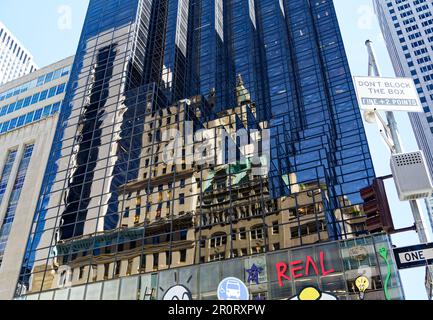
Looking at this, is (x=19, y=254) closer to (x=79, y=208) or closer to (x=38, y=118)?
(x=79, y=208)

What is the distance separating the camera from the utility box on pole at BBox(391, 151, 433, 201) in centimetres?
906

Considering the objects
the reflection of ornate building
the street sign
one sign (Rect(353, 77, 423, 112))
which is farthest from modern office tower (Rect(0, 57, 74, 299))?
the street sign

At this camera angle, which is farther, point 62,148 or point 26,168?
point 26,168

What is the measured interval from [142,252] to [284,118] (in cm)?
2701

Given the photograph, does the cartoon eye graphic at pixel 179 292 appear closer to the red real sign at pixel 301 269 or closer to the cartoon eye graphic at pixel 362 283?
the cartoon eye graphic at pixel 362 283

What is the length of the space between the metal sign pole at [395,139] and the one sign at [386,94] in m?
0.32

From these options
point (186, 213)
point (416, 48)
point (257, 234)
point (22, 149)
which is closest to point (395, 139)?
point (186, 213)

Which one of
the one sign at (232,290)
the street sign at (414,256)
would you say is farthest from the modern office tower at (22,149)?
the street sign at (414,256)

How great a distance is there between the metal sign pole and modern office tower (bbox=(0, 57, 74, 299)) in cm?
4564

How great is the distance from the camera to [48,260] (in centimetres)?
4269

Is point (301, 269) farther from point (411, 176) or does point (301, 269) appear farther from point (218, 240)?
point (411, 176)

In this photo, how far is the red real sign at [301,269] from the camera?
31.2m

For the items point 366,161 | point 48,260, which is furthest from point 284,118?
point 48,260

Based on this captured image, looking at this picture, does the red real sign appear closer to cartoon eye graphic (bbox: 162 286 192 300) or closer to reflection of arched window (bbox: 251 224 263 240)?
reflection of arched window (bbox: 251 224 263 240)
